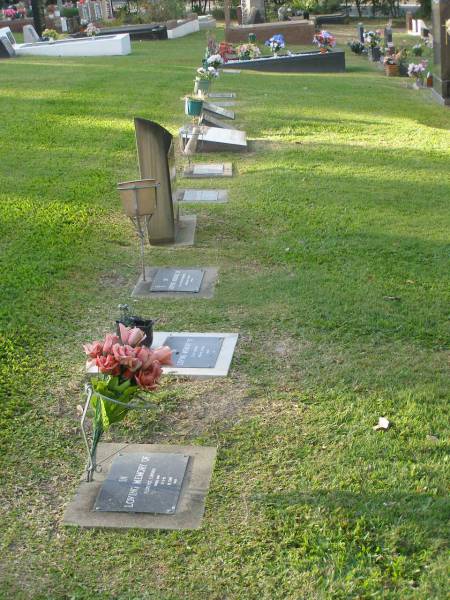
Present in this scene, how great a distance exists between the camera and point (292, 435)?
16.8 ft

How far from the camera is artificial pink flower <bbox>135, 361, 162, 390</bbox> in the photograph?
436cm

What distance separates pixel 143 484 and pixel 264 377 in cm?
148

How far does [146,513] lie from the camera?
175 inches

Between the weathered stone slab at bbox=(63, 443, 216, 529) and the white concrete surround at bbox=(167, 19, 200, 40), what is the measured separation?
3702 cm

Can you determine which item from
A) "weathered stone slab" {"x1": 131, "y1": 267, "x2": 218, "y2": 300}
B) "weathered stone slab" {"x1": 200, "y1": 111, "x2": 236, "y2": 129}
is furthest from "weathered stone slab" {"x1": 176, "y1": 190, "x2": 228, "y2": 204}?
"weathered stone slab" {"x1": 200, "y1": 111, "x2": 236, "y2": 129}

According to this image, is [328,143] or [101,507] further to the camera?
[328,143]

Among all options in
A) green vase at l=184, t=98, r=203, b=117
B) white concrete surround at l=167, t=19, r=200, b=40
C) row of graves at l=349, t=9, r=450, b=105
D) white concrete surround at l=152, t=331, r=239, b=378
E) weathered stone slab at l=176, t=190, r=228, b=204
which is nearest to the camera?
white concrete surround at l=152, t=331, r=239, b=378

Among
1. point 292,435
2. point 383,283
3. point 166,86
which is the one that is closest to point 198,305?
point 383,283

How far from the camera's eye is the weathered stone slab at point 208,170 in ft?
39.4

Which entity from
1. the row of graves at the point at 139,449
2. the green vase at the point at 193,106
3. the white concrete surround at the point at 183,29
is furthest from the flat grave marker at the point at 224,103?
the white concrete surround at the point at 183,29

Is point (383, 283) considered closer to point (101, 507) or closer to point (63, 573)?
point (101, 507)

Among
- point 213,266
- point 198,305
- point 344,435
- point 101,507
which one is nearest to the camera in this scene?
point 101,507

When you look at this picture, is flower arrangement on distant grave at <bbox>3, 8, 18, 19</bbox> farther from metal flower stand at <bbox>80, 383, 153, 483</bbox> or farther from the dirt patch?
metal flower stand at <bbox>80, 383, 153, 483</bbox>

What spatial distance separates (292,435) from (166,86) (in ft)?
55.9
